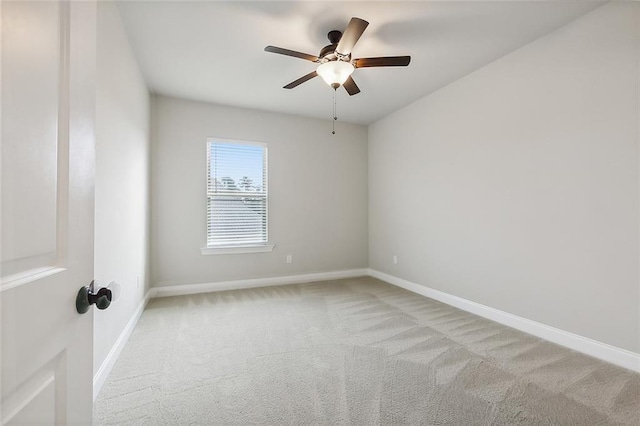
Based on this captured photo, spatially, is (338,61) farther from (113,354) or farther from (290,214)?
(113,354)

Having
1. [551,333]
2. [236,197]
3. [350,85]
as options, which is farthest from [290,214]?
[551,333]

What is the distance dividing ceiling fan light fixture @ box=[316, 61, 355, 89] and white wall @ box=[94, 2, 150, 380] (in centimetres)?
155

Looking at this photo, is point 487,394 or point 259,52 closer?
point 487,394

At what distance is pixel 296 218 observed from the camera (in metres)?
4.51

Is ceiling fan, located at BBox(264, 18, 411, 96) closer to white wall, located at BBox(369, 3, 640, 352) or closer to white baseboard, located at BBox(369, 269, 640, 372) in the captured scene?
white wall, located at BBox(369, 3, 640, 352)

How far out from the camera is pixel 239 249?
13.5 ft

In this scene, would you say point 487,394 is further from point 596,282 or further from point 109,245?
point 109,245

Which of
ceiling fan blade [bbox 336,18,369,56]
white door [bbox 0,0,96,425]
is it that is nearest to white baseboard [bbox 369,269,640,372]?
ceiling fan blade [bbox 336,18,369,56]

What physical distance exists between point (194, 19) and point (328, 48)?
43.5 inches

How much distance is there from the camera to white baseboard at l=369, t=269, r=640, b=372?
2037mm

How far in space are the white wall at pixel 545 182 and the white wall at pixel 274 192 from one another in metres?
1.38

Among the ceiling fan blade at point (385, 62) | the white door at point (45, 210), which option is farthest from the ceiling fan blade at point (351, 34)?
the white door at point (45, 210)

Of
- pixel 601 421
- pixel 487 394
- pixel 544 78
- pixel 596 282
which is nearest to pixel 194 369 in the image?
pixel 487 394

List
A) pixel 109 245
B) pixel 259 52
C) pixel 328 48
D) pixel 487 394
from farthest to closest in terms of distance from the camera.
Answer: pixel 259 52, pixel 328 48, pixel 109 245, pixel 487 394
